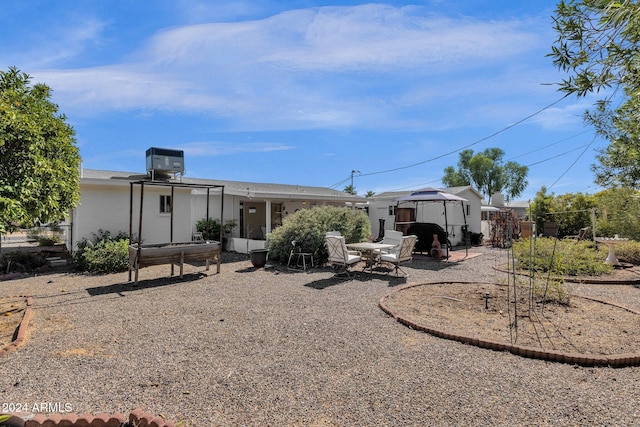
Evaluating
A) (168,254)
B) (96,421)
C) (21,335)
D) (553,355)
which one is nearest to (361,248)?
(168,254)

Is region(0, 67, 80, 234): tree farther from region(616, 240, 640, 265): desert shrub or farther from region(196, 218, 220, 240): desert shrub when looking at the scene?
region(616, 240, 640, 265): desert shrub

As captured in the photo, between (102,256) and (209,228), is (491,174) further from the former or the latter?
(102,256)

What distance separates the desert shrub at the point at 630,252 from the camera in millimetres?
11117

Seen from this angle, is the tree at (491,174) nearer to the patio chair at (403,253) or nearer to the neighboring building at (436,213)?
the neighboring building at (436,213)

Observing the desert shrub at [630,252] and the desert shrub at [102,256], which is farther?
the desert shrub at [630,252]

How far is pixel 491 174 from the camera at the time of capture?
44.2 metres

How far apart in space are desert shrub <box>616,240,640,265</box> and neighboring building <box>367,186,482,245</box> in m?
5.71

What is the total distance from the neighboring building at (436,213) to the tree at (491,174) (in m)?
27.1

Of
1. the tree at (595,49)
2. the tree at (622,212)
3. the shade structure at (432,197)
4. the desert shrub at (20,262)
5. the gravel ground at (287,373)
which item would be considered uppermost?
the tree at (595,49)

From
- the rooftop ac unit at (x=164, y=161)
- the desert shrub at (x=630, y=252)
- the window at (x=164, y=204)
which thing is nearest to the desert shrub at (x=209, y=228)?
the window at (x=164, y=204)

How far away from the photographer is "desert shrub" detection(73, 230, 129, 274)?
942 cm

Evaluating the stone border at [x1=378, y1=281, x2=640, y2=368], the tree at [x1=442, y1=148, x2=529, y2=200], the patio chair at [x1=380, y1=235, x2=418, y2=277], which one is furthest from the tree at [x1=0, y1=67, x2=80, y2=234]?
the tree at [x1=442, y1=148, x2=529, y2=200]

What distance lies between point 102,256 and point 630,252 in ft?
57.2

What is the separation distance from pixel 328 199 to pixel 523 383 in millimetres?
12940
